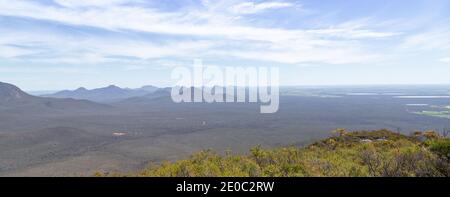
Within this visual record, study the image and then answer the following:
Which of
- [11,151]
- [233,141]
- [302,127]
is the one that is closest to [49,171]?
[11,151]

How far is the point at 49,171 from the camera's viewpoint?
46469mm

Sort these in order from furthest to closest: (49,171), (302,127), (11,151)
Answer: (302,127), (11,151), (49,171)

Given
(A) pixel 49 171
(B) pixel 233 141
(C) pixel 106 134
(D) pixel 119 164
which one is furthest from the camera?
(C) pixel 106 134

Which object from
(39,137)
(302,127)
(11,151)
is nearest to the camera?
(11,151)
